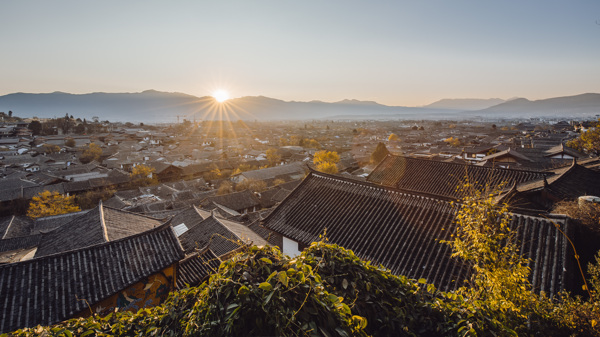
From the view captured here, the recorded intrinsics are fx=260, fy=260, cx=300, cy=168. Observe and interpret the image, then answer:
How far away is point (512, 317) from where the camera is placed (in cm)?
293

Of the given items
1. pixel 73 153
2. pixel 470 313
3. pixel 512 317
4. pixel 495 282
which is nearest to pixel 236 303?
pixel 470 313

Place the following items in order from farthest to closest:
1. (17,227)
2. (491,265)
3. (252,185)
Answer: (252,185) < (17,227) < (491,265)

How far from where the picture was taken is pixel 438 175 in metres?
14.3

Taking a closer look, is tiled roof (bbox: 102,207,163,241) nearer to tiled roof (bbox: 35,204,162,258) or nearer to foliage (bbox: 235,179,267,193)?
tiled roof (bbox: 35,204,162,258)

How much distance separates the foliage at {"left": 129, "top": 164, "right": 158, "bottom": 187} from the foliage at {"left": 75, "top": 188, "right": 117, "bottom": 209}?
202 inches

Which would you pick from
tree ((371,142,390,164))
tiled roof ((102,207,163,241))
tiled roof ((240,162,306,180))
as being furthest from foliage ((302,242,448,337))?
tree ((371,142,390,164))

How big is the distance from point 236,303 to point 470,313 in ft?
7.39

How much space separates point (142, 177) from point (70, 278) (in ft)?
122

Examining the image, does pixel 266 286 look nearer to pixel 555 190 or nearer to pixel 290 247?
pixel 290 247

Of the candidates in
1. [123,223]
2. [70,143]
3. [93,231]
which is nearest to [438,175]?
[123,223]

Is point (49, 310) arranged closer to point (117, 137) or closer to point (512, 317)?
point (512, 317)

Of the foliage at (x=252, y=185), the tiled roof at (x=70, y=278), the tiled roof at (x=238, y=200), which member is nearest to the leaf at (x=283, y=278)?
the tiled roof at (x=70, y=278)

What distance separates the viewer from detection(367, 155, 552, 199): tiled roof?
12508mm

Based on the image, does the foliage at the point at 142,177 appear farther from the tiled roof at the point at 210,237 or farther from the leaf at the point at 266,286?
the leaf at the point at 266,286
